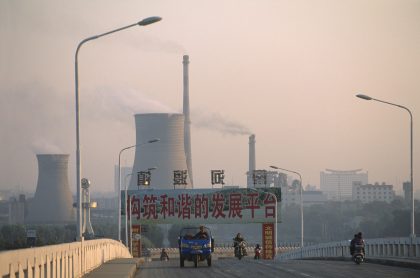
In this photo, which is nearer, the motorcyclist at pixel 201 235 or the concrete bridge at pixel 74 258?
the concrete bridge at pixel 74 258

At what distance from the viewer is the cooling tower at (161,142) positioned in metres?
170

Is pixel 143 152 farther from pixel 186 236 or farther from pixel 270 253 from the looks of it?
pixel 186 236

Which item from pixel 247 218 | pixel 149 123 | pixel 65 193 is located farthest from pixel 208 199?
pixel 65 193

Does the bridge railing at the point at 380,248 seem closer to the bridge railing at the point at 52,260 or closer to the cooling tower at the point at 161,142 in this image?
the bridge railing at the point at 52,260

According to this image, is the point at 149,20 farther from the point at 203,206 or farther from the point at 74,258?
the point at 203,206

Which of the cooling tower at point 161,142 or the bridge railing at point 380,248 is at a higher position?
the cooling tower at point 161,142

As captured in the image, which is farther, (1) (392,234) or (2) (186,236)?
(1) (392,234)

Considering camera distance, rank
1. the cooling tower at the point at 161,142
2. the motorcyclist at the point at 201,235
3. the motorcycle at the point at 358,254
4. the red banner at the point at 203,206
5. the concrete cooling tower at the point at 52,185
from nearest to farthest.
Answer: the motorcyclist at the point at 201,235, the motorcycle at the point at 358,254, the red banner at the point at 203,206, the cooling tower at the point at 161,142, the concrete cooling tower at the point at 52,185

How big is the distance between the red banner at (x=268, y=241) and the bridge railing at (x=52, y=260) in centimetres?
6881

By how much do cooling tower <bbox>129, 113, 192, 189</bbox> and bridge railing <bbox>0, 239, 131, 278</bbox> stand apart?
130235 millimetres

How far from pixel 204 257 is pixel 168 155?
144498 mm

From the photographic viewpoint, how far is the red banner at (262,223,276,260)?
10675 cm

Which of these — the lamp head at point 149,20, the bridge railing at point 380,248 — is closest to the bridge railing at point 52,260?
the lamp head at point 149,20

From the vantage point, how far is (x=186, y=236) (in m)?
41.6
